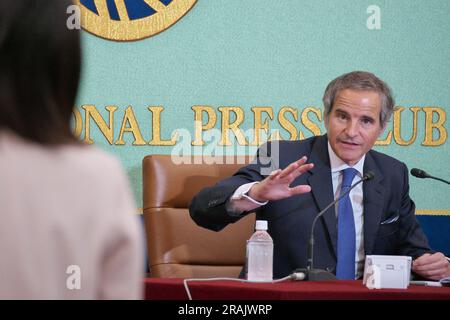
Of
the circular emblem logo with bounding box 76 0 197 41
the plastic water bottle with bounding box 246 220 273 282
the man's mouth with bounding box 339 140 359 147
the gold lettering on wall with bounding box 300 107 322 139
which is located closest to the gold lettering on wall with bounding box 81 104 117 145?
the circular emblem logo with bounding box 76 0 197 41

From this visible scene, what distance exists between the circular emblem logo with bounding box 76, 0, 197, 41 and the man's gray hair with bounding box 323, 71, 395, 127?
3.22 ft

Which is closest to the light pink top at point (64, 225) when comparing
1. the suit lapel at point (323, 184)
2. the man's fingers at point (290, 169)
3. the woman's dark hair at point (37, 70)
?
the woman's dark hair at point (37, 70)

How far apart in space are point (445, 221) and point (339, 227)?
49.7 inches

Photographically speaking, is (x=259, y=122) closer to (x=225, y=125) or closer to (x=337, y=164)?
(x=225, y=125)

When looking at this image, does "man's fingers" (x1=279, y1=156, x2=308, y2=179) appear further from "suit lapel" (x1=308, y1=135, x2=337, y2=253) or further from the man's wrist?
"suit lapel" (x1=308, y1=135, x2=337, y2=253)

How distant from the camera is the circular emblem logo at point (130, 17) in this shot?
391 centimetres

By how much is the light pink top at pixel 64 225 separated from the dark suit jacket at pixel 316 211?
1.98 meters

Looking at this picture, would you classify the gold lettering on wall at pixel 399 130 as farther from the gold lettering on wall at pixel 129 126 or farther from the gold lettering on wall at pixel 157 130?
the gold lettering on wall at pixel 129 126

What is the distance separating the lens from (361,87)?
10.8ft

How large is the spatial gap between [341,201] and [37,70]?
7.36ft

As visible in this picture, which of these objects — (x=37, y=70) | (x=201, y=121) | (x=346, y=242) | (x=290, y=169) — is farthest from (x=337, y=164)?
(x=37, y=70)

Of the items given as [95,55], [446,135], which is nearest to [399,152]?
[446,135]

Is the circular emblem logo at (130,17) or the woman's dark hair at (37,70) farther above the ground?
the circular emblem logo at (130,17)
